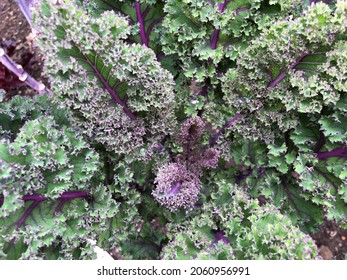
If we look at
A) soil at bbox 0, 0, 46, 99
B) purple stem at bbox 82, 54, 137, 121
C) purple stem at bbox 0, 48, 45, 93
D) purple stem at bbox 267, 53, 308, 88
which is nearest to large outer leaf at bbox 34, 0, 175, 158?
purple stem at bbox 82, 54, 137, 121

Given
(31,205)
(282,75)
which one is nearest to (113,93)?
(31,205)

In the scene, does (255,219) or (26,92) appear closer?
(255,219)

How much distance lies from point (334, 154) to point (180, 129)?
1.05 m

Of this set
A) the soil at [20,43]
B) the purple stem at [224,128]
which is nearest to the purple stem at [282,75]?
the purple stem at [224,128]

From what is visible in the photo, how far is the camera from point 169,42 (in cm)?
260

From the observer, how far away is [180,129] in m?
2.46

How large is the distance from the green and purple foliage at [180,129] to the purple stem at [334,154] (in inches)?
0.5

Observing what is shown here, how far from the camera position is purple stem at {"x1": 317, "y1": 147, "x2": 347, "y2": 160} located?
8.02 feet

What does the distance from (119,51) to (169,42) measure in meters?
0.67

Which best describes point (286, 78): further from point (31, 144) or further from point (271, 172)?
point (31, 144)

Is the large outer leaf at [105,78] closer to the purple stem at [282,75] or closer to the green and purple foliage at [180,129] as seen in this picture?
the green and purple foliage at [180,129]

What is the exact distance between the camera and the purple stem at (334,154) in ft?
8.02

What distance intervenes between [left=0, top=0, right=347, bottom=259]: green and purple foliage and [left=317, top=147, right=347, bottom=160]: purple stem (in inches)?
0.5
